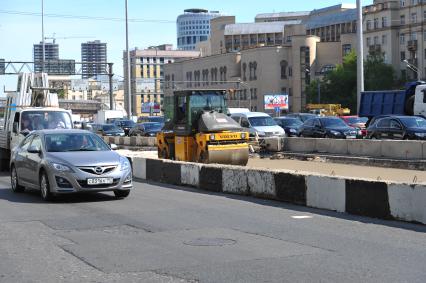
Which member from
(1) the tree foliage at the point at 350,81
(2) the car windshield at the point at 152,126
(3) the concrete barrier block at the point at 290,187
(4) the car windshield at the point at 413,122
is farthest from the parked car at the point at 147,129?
(1) the tree foliage at the point at 350,81

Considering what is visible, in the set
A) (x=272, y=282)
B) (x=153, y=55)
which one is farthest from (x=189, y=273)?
(x=153, y=55)

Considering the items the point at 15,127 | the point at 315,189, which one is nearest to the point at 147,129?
the point at 15,127

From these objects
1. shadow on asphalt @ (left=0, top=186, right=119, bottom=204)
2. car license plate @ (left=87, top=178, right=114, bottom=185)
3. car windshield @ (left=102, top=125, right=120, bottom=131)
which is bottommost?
shadow on asphalt @ (left=0, top=186, right=119, bottom=204)

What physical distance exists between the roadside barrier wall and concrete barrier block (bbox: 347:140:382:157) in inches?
405

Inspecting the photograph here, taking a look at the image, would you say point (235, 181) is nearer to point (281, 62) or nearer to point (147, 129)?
point (147, 129)

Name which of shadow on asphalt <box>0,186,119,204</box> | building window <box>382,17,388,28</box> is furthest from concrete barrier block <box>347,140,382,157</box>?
building window <box>382,17,388,28</box>

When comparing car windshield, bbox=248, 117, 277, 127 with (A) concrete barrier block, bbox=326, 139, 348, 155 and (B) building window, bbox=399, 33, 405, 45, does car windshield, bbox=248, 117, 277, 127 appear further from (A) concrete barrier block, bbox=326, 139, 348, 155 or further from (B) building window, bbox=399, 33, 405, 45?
(B) building window, bbox=399, 33, 405, 45

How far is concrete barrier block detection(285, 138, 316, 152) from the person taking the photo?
29141mm

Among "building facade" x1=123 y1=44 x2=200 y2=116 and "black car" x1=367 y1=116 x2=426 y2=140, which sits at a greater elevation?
"building facade" x1=123 y1=44 x2=200 y2=116

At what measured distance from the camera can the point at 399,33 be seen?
107188 mm

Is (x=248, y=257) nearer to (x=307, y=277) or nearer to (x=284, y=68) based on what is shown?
(x=307, y=277)

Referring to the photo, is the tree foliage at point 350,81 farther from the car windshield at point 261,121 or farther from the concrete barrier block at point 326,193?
the concrete barrier block at point 326,193

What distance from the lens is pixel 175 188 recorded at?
17.0 metres

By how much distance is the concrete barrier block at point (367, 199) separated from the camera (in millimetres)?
11078
